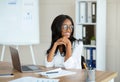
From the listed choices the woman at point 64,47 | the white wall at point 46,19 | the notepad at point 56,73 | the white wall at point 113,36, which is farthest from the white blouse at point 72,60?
the white wall at point 46,19

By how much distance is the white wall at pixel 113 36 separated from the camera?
4332 mm

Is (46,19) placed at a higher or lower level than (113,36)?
higher

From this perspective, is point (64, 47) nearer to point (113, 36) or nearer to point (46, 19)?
point (113, 36)

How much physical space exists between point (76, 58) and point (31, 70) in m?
0.53

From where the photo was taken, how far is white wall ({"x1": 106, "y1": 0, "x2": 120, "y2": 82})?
171 inches

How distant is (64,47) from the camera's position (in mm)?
2824

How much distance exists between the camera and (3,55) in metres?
4.98

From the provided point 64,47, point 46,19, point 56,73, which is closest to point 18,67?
point 56,73

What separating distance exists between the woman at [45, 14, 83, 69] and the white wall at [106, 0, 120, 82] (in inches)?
66.1

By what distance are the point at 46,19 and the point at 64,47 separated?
2132mm

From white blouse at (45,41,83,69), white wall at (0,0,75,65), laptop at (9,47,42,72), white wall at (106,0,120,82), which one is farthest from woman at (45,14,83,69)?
white wall at (0,0,75,65)

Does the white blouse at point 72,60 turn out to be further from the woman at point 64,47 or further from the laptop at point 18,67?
the laptop at point 18,67

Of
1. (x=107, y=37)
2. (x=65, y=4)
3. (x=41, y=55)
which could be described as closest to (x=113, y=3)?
(x=107, y=37)

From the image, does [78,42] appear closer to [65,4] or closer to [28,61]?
[65,4]
